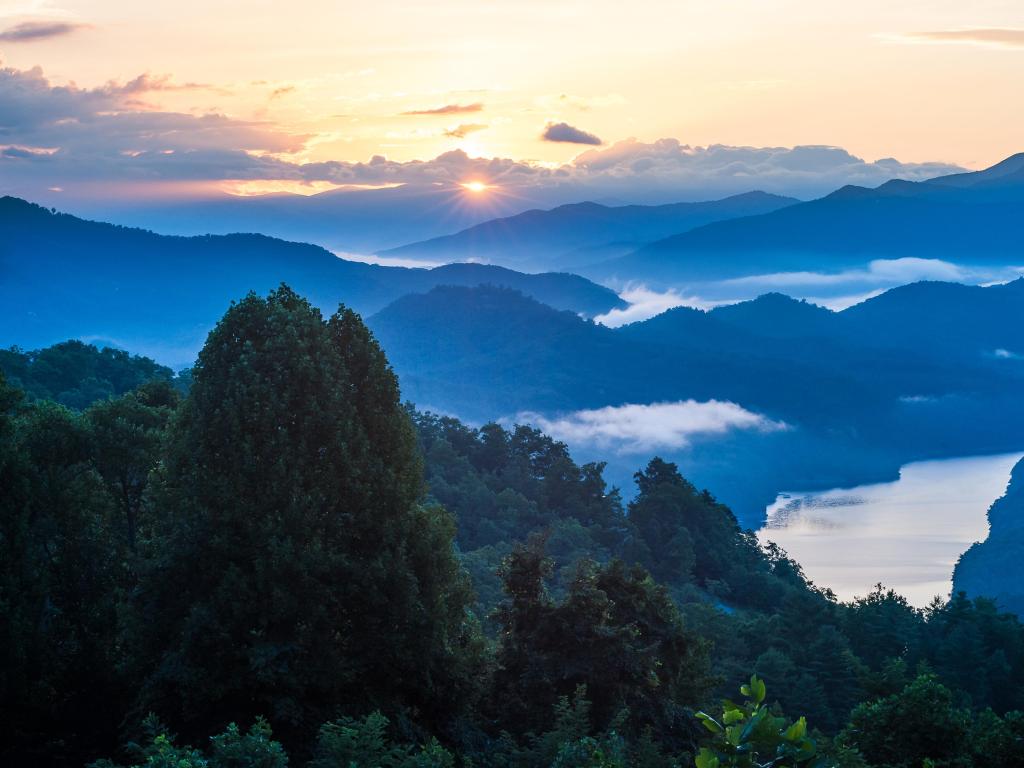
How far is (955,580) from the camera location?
66500 millimetres

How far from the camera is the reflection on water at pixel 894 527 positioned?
72.5 metres

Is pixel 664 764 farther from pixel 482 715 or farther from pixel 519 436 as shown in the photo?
pixel 519 436

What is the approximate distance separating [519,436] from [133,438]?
46.0m

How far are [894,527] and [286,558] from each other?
89620mm

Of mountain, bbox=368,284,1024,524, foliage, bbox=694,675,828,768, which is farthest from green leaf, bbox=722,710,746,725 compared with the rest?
mountain, bbox=368,284,1024,524

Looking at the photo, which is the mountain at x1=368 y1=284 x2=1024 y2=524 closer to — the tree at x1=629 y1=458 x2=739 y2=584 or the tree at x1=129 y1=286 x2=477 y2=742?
the tree at x1=629 y1=458 x2=739 y2=584

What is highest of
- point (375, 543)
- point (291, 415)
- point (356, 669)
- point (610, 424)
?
point (610, 424)

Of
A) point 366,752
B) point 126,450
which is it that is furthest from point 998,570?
point 366,752

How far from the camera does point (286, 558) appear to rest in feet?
44.9

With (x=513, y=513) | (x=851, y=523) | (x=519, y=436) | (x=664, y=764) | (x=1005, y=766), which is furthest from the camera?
(x=851, y=523)

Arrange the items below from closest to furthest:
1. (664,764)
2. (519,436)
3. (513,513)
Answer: (664,764)
(513,513)
(519,436)

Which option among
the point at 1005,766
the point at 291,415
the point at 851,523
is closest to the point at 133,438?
the point at 291,415

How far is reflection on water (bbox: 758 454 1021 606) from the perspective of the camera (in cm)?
7250

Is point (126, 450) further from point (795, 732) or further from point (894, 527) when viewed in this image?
point (894, 527)
